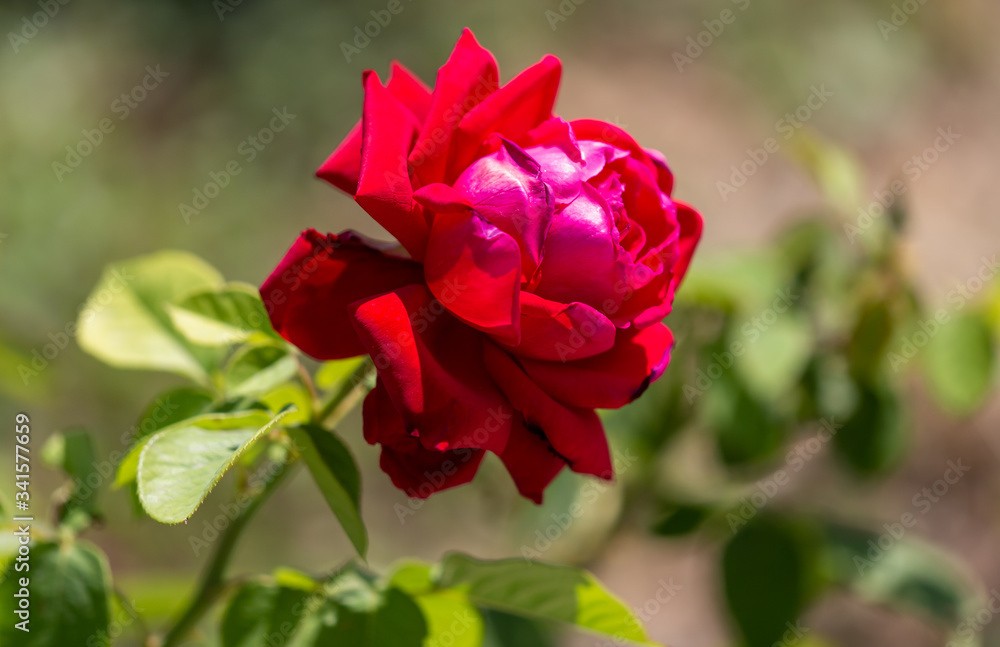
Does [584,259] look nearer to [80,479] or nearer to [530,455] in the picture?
[530,455]

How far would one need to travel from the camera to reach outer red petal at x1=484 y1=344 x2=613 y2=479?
70cm

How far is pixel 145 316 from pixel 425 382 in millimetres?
569

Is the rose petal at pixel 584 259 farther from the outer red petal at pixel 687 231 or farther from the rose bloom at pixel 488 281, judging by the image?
the outer red petal at pixel 687 231

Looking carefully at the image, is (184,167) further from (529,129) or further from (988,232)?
(988,232)

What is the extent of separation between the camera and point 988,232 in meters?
3.57

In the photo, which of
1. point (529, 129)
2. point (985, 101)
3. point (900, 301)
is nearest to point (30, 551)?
point (529, 129)

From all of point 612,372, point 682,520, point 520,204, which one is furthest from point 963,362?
point 520,204

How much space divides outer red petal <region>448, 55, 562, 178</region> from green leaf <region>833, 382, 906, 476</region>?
3.07ft

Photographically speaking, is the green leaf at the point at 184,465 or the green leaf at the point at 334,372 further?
the green leaf at the point at 334,372

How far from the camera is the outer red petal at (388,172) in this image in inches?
27.5

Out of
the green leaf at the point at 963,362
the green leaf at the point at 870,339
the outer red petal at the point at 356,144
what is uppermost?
the green leaf at the point at 963,362

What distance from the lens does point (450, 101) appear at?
761 millimetres

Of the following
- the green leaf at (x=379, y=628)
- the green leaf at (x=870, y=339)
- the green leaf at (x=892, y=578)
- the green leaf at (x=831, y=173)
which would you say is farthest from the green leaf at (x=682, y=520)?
the green leaf at (x=379, y=628)

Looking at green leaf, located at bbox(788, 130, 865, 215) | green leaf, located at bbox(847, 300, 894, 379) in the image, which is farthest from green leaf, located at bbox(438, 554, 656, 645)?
green leaf, located at bbox(788, 130, 865, 215)
